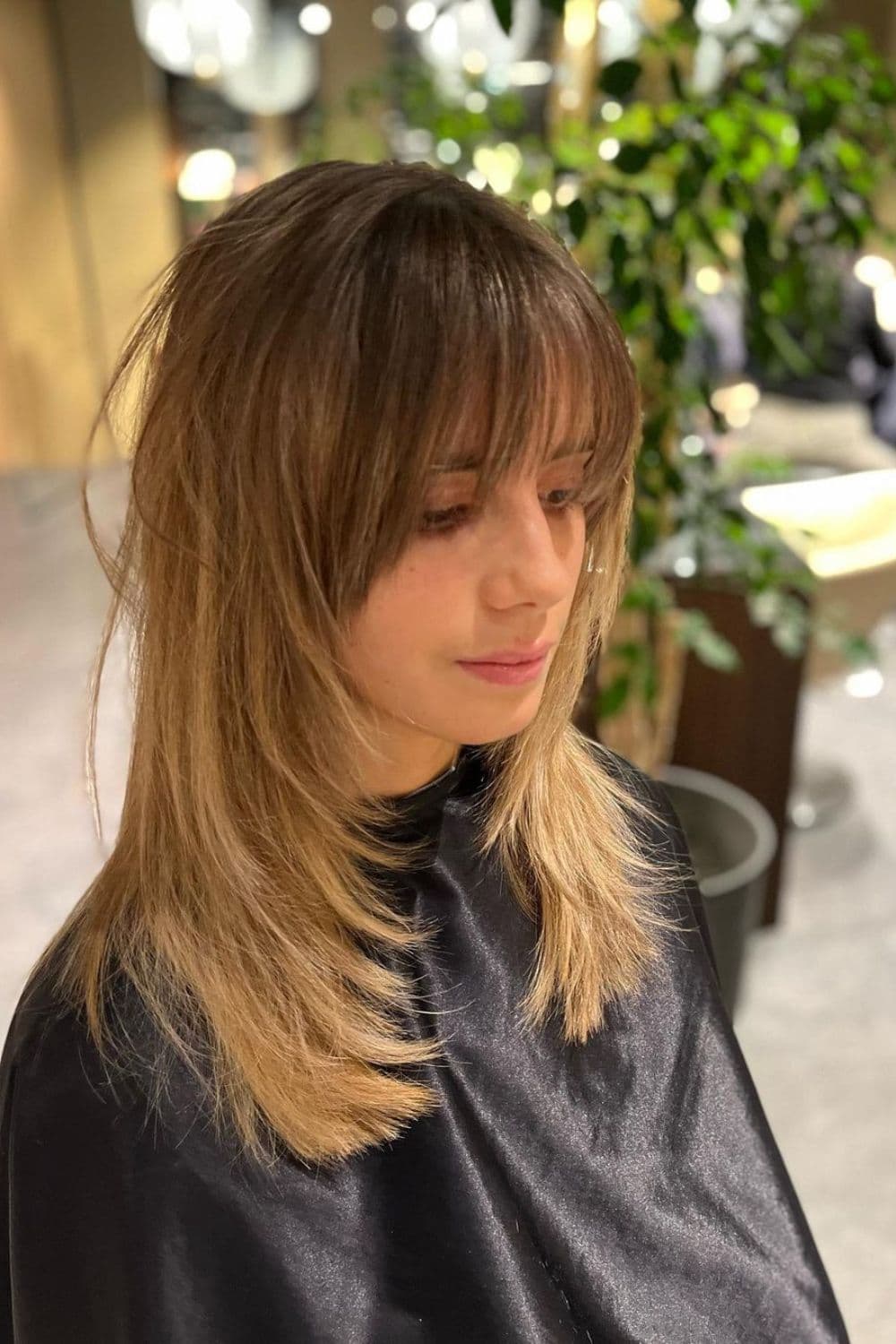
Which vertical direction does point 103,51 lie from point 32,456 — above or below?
above

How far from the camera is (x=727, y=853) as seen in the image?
232cm

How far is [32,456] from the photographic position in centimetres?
684

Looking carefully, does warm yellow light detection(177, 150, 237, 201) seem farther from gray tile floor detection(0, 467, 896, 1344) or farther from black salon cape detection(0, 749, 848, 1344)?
black salon cape detection(0, 749, 848, 1344)

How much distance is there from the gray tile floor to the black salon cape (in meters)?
0.36

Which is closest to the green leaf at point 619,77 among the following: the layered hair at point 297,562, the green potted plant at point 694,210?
the green potted plant at point 694,210

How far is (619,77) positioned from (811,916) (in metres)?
1.96

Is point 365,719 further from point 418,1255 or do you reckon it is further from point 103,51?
point 103,51

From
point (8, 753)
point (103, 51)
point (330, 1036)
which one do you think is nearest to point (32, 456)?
point (103, 51)

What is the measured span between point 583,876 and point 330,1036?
0.31 metres

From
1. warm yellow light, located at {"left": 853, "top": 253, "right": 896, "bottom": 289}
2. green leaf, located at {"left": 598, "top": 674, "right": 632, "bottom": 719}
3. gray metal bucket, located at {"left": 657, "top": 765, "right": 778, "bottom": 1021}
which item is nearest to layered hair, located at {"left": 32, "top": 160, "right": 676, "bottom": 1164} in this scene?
green leaf, located at {"left": 598, "top": 674, "right": 632, "bottom": 719}

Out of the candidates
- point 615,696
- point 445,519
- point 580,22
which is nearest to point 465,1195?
point 445,519

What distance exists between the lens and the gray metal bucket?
215 cm

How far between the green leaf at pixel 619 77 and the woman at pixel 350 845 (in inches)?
28.3

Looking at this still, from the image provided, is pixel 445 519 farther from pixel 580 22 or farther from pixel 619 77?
pixel 580 22
